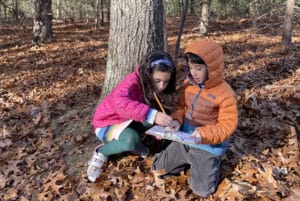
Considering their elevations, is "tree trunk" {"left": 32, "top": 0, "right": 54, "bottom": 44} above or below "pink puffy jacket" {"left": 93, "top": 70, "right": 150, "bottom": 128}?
above

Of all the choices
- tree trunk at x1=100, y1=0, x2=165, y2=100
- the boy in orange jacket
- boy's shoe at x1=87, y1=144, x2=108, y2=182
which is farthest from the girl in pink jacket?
tree trunk at x1=100, y1=0, x2=165, y2=100

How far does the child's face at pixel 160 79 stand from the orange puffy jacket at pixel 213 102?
24 centimetres

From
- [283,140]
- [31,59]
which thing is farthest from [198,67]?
[31,59]

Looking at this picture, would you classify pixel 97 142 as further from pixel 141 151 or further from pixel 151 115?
pixel 151 115

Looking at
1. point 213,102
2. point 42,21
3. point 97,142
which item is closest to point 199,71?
point 213,102

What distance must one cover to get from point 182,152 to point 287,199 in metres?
1.11

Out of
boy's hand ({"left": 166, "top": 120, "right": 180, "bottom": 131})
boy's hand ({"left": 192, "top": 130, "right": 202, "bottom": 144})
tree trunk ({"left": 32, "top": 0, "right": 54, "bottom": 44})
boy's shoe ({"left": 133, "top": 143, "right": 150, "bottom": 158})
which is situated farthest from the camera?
tree trunk ({"left": 32, "top": 0, "right": 54, "bottom": 44})

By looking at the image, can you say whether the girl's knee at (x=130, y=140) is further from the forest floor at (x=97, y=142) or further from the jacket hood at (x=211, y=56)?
the jacket hood at (x=211, y=56)

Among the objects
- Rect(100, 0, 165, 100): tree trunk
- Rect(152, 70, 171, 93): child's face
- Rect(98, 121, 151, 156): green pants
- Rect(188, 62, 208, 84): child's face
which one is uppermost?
Rect(100, 0, 165, 100): tree trunk

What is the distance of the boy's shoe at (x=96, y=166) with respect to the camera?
11.9 ft

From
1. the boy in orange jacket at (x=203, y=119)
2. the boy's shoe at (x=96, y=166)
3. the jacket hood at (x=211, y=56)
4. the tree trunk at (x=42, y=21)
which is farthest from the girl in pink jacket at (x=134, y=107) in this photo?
the tree trunk at (x=42, y=21)

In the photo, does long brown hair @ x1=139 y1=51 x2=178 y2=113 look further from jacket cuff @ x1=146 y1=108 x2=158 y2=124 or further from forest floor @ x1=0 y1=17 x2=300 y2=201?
forest floor @ x1=0 y1=17 x2=300 y2=201

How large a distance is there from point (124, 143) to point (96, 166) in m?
0.45

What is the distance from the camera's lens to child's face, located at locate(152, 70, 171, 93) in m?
3.46
